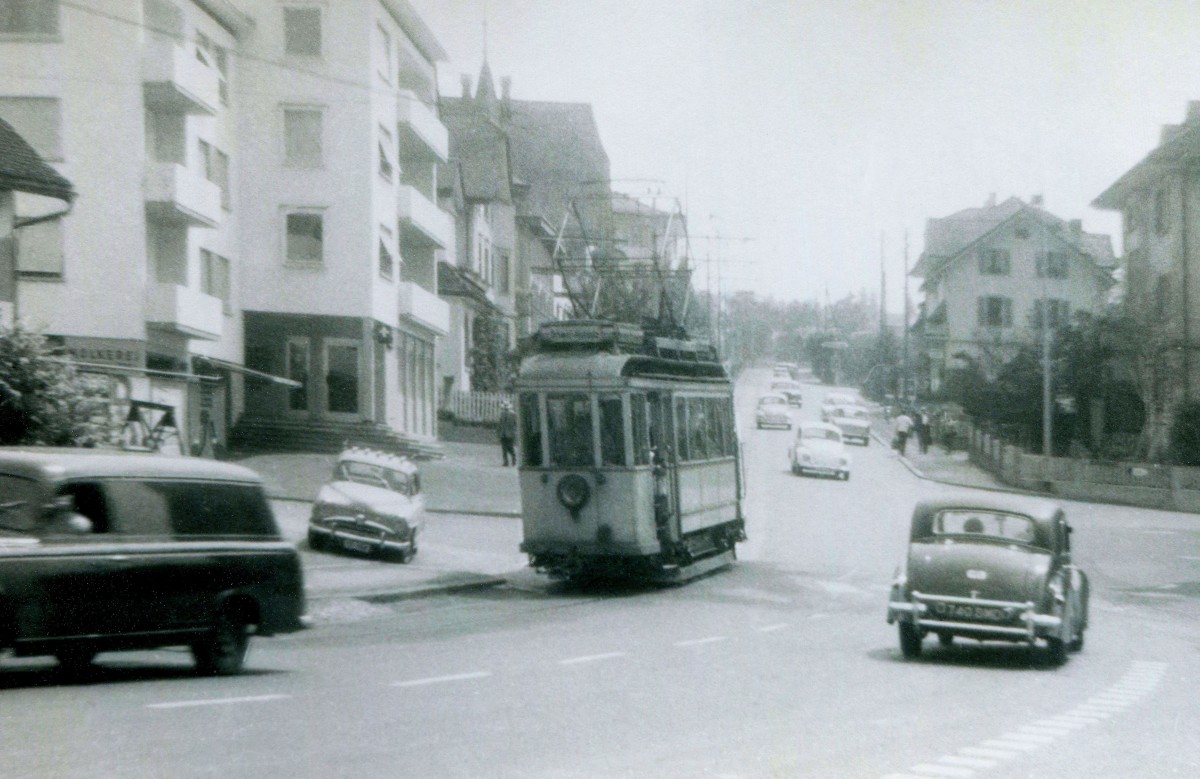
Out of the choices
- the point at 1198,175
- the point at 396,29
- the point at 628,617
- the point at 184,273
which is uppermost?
the point at 396,29

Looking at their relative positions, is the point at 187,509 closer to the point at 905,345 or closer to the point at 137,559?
the point at 137,559

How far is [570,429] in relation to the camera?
24.8 metres

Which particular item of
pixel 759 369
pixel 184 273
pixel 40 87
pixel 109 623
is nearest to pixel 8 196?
pixel 40 87

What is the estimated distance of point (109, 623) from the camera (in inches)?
498

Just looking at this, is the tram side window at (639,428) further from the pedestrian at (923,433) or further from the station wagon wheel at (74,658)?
the pedestrian at (923,433)

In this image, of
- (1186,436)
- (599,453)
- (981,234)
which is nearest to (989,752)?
(599,453)

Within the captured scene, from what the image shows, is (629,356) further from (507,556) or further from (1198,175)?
(1198,175)

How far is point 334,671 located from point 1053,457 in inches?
1730

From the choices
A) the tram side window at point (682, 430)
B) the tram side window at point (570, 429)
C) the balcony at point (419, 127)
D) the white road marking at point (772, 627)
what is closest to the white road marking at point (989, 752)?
the white road marking at point (772, 627)

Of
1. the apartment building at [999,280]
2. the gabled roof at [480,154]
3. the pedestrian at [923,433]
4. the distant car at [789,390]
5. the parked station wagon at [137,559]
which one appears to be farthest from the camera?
the distant car at [789,390]

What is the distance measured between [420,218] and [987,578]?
3486cm

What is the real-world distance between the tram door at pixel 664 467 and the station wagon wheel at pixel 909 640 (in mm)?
8065

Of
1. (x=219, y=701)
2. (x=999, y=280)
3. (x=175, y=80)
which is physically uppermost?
(x=175, y=80)

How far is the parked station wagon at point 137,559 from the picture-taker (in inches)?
478
